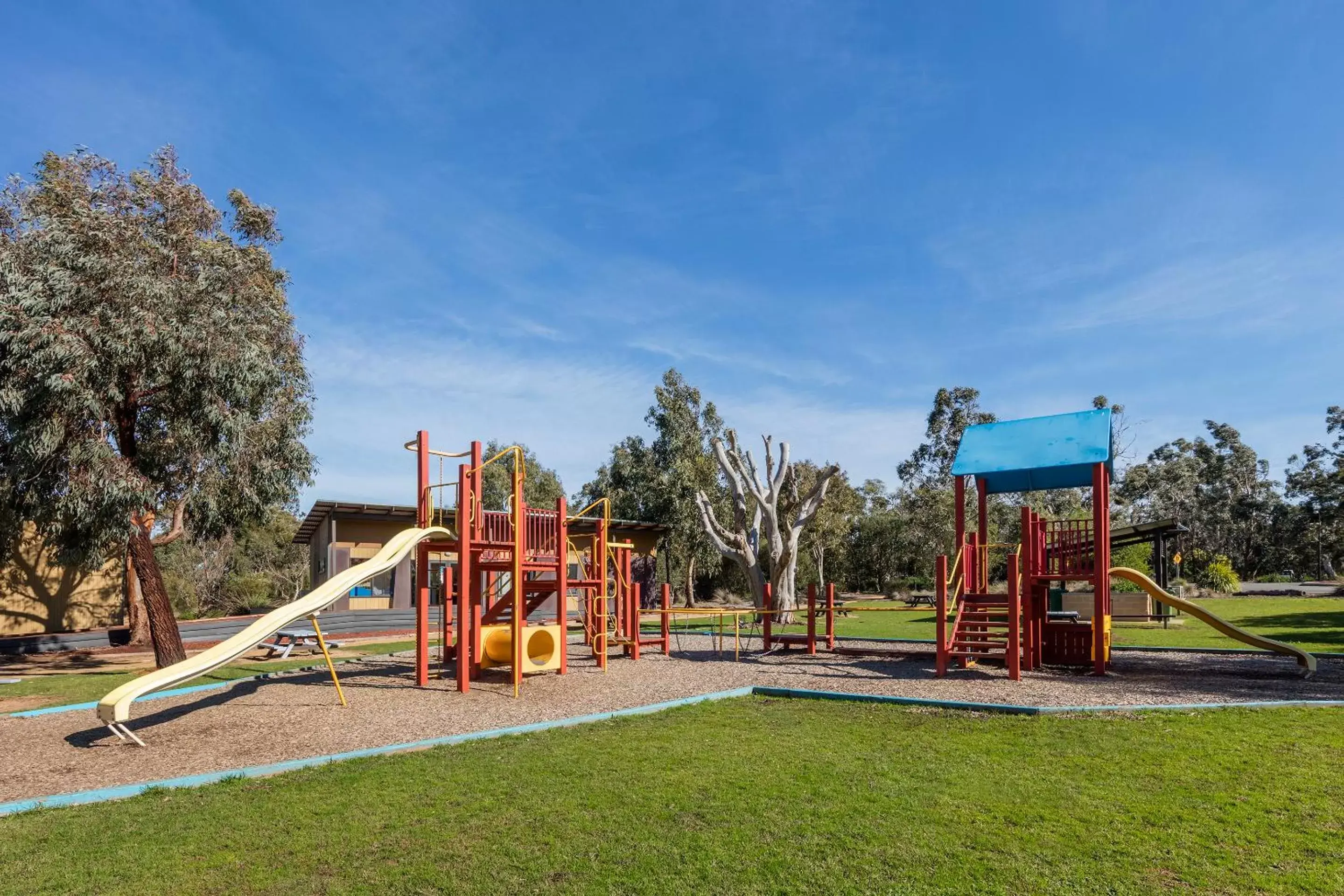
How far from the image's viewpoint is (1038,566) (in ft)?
45.8

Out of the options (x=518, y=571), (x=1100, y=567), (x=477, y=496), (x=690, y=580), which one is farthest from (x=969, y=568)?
(x=690, y=580)

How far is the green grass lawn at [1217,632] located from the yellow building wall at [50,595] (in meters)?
16.3

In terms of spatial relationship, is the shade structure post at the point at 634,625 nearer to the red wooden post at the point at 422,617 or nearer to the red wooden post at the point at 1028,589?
the red wooden post at the point at 422,617

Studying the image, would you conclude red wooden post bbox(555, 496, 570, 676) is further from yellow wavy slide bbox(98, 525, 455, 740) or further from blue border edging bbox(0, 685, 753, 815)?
blue border edging bbox(0, 685, 753, 815)

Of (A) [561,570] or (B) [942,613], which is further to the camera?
(A) [561,570]

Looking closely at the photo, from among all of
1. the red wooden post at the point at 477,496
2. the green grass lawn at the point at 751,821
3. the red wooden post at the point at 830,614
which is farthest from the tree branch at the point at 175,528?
the red wooden post at the point at 830,614

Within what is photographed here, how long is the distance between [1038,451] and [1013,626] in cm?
345

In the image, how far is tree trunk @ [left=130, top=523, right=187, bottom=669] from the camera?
587 inches

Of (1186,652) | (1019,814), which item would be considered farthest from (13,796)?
(1186,652)

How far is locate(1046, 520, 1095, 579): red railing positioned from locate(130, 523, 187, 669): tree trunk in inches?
589

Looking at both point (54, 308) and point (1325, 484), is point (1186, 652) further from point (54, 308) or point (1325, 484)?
point (1325, 484)

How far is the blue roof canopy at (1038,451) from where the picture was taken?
45.9 ft

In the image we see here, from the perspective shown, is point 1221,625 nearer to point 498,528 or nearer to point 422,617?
point 498,528

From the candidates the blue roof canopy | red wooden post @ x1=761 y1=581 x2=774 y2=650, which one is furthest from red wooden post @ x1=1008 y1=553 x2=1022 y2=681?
red wooden post @ x1=761 y1=581 x2=774 y2=650
